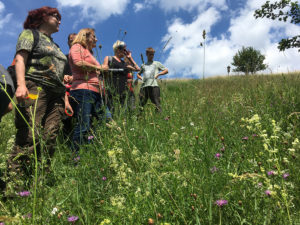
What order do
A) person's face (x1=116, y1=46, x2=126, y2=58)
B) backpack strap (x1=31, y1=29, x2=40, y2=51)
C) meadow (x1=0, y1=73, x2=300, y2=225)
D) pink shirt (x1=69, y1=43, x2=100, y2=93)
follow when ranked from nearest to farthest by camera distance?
meadow (x1=0, y1=73, x2=300, y2=225), backpack strap (x1=31, y1=29, x2=40, y2=51), pink shirt (x1=69, y1=43, x2=100, y2=93), person's face (x1=116, y1=46, x2=126, y2=58)

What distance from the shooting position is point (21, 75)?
2.29 m

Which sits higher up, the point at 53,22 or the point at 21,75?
the point at 53,22

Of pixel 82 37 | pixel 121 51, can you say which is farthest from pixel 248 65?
pixel 82 37

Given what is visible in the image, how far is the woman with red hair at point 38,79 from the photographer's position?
92.0 inches

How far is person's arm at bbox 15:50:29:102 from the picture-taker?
2202 mm

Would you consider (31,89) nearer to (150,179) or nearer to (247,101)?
(150,179)

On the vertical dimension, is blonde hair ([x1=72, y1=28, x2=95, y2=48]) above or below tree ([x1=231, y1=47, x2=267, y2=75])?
above

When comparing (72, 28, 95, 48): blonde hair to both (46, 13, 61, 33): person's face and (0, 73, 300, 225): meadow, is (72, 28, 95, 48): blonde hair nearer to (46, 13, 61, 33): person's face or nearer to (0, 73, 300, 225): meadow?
(46, 13, 61, 33): person's face

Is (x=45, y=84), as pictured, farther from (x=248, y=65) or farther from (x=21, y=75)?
(x=248, y=65)

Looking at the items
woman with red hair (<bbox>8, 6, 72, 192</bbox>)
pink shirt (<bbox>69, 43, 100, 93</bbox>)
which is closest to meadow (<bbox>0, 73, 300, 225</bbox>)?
woman with red hair (<bbox>8, 6, 72, 192</bbox>)

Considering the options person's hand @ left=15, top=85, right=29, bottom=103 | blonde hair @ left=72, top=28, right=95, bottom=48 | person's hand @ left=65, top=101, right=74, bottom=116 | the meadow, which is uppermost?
blonde hair @ left=72, top=28, right=95, bottom=48

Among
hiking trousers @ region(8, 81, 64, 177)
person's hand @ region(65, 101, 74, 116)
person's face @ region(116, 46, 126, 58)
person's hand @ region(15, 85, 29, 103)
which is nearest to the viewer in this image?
person's hand @ region(15, 85, 29, 103)

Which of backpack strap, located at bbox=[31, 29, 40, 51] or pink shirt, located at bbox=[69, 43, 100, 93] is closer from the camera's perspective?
backpack strap, located at bbox=[31, 29, 40, 51]

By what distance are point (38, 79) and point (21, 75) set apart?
0.76 feet
